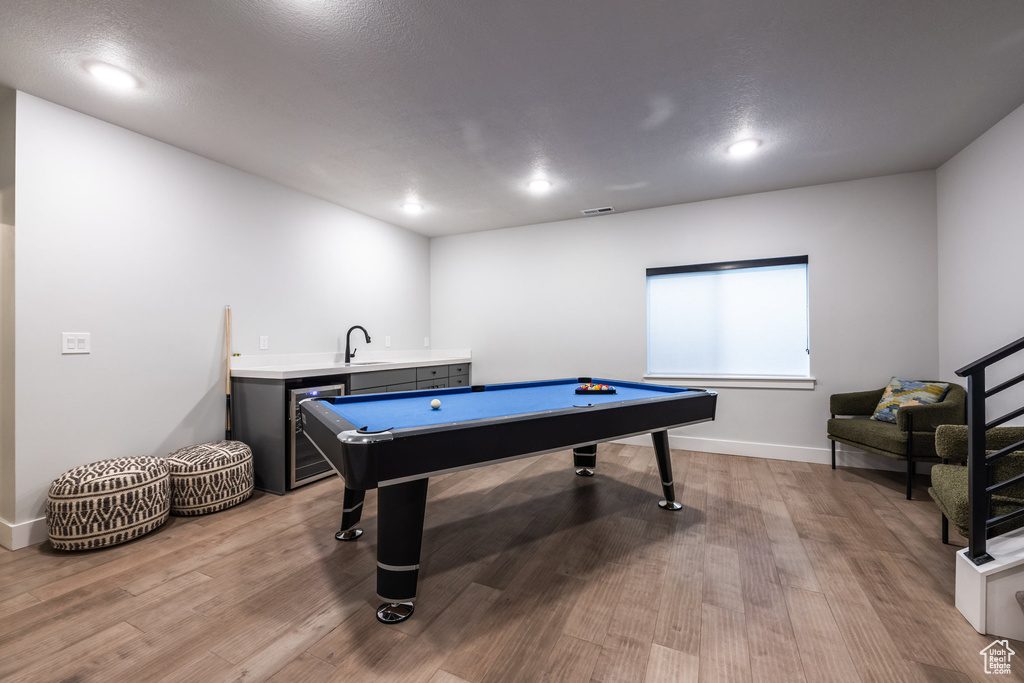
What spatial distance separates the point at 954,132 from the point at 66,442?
607 cm

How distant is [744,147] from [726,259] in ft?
4.48

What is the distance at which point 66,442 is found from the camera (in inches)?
95.7

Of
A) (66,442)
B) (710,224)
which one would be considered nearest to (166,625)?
(66,442)

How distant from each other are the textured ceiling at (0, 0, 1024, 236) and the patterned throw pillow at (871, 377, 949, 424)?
179cm

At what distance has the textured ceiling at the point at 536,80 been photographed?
1750 millimetres

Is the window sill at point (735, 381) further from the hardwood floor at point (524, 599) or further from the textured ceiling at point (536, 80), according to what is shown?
the textured ceiling at point (536, 80)

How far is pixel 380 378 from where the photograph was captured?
3854mm

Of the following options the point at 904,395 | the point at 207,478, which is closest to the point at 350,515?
the point at 207,478

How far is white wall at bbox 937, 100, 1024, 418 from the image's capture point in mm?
2502

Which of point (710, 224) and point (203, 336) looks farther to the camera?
point (710, 224)

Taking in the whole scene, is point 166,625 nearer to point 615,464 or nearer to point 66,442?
point 66,442

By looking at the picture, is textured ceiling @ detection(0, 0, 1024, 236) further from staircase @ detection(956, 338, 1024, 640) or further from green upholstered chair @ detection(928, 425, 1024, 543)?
green upholstered chair @ detection(928, 425, 1024, 543)

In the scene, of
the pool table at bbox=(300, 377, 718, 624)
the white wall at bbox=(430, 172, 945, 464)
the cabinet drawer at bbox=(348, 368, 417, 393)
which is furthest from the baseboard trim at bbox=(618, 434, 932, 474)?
the cabinet drawer at bbox=(348, 368, 417, 393)

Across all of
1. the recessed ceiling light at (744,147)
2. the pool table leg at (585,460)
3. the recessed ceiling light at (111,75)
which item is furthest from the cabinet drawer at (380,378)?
the recessed ceiling light at (744,147)
